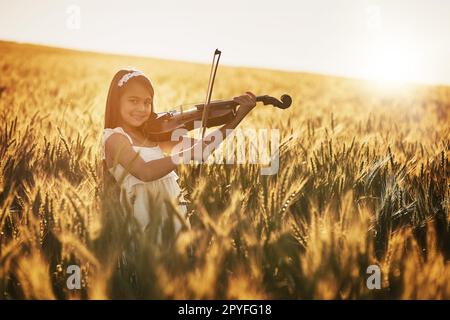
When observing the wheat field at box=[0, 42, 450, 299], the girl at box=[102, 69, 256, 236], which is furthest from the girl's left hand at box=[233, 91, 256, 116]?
the wheat field at box=[0, 42, 450, 299]

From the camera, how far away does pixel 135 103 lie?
1.44m

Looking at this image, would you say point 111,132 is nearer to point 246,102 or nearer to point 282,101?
point 246,102

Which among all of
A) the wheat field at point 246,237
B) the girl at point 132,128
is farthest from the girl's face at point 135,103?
the wheat field at point 246,237

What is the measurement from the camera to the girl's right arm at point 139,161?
4.27ft

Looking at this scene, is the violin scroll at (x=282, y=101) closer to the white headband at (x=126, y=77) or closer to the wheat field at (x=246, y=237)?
the wheat field at (x=246, y=237)

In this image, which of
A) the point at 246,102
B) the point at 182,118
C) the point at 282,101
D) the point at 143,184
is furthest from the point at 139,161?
the point at 282,101

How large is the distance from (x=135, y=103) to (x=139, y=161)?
7.7 inches

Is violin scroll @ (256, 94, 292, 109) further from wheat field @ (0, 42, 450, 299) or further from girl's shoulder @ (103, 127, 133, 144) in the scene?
girl's shoulder @ (103, 127, 133, 144)

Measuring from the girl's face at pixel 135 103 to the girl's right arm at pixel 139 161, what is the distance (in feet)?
0.23

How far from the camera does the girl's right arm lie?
1302 mm

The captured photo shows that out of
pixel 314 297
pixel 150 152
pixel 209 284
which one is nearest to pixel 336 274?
pixel 314 297

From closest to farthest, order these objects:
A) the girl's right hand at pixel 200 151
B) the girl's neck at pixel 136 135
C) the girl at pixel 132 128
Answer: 1. the girl's right hand at pixel 200 151
2. the girl at pixel 132 128
3. the girl's neck at pixel 136 135

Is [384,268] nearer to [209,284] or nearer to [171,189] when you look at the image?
[209,284]

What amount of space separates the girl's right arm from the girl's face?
0.23 feet
